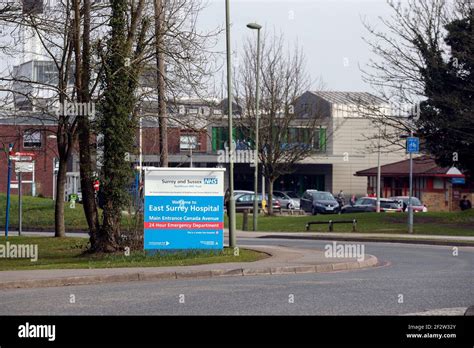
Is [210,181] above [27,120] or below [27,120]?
below

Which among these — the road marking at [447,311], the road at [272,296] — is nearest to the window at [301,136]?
the road at [272,296]

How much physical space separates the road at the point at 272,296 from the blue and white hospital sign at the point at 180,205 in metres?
4.40

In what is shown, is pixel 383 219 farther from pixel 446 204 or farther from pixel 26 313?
pixel 26 313

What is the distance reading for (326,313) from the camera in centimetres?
1241

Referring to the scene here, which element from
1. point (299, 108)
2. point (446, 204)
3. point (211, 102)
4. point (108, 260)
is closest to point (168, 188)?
point (108, 260)

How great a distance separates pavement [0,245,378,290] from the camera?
A: 17.3m

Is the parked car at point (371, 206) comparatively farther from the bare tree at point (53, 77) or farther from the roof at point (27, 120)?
the bare tree at point (53, 77)

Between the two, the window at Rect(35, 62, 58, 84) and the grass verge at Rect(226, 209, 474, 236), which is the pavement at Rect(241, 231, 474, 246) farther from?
the window at Rect(35, 62, 58, 84)

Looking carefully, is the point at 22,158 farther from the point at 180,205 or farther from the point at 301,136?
the point at 301,136

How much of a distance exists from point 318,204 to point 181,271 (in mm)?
39285

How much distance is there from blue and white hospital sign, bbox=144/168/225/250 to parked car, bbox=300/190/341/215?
3485 centimetres

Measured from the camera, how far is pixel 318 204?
190 ft

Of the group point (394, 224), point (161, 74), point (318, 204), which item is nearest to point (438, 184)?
point (318, 204)
